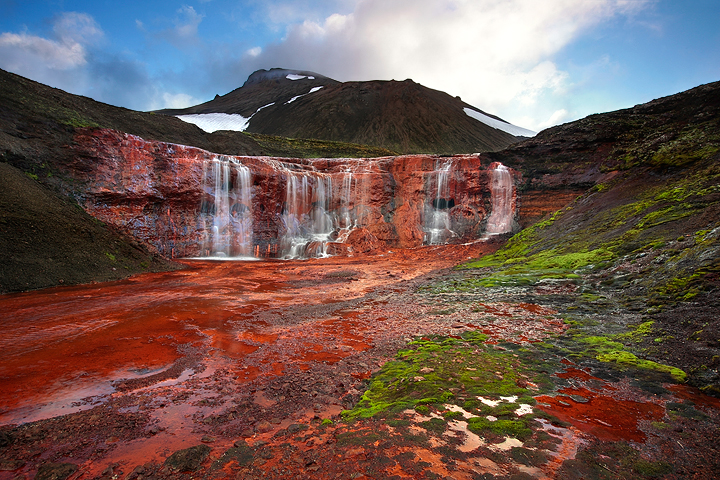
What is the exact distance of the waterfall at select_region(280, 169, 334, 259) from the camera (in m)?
23.0

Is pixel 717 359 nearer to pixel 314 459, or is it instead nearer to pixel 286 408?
pixel 314 459

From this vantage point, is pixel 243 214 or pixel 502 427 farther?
pixel 243 214

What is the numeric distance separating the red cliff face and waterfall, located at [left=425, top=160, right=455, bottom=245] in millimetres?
71

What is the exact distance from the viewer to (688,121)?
13.7m

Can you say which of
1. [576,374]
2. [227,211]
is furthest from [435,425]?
[227,211]

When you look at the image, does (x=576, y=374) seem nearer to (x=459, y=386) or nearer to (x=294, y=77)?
(x=459, y=386)

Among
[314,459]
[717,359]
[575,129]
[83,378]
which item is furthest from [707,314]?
[575,129]

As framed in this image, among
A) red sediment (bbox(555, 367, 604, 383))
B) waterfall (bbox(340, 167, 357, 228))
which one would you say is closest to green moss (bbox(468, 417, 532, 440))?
red sediment (bbox(555, 367, 604, 383))

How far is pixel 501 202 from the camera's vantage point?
72.4 ft

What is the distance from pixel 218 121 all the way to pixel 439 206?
65075 mm

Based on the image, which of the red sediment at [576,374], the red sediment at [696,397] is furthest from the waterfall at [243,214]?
the red sediment at [696,397]

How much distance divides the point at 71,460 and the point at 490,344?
4.88 metres

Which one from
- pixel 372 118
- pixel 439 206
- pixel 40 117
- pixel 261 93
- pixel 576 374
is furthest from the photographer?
pixel 261 93

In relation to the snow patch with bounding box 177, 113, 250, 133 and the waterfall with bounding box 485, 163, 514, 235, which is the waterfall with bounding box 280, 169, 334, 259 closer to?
the waterfall with bounding box 485, 163, 514, 235
